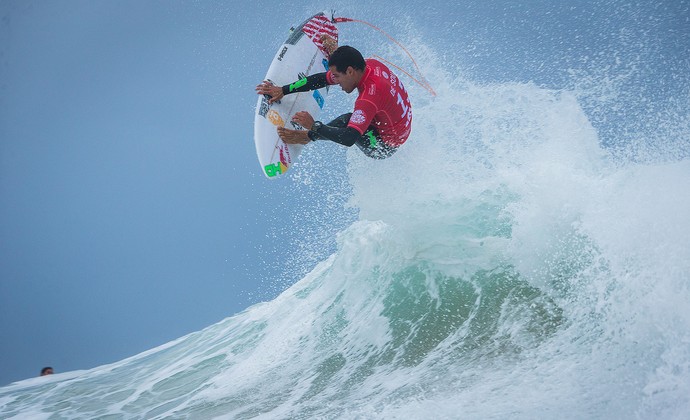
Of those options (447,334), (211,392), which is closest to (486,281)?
(447,334)

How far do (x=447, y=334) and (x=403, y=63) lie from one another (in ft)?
9.98

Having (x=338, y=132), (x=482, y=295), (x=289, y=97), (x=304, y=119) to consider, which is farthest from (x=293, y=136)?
(x=482, y=295)

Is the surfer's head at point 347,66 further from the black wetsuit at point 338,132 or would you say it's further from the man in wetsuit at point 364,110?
the black wetsuit at point 338,132

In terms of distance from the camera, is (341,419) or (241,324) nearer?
(341,419)

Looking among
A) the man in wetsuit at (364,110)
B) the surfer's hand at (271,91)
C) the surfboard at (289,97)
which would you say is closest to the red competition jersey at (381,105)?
the man in wetsuit at (364,110)

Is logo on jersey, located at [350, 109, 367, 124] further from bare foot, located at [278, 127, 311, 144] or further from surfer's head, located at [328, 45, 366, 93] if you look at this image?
bare foot, located at [278, 127, 311, 144]

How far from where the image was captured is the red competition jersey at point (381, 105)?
3.42 meters

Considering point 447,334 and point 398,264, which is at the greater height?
point 398,264

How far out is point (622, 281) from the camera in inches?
111

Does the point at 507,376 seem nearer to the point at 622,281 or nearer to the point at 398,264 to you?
the point at 622,281

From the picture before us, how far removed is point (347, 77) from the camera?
11.5 feet

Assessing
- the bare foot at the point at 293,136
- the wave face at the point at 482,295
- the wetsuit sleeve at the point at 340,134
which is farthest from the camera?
the bare foot at the point at 293,136

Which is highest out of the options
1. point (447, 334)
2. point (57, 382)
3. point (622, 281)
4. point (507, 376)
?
point (57, 382)

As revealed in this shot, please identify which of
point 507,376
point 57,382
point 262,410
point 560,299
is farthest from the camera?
point 57,382
